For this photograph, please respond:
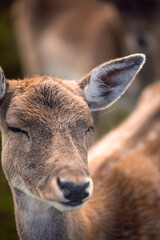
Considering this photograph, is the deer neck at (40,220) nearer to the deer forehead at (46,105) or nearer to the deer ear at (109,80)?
the deer forehead at (46,105)

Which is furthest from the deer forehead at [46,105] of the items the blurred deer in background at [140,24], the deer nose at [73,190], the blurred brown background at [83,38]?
the blurred deer in background at [140,24]

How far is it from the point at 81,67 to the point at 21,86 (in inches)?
213

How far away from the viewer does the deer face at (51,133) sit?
3.03 metres

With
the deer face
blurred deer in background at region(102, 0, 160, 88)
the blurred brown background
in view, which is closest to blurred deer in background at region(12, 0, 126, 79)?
the blurred brown background

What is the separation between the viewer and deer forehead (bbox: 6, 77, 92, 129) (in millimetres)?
3359

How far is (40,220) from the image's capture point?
358 centimetres

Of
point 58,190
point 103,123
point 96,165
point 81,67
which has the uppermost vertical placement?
point 58,190

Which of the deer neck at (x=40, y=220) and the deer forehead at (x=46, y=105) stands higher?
the deer forehead at (x=46, y=105)

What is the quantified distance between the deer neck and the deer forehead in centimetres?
55

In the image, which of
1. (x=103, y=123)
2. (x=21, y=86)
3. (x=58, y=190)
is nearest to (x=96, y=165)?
(x=21, y=86)

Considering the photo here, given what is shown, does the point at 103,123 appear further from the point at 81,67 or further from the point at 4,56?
the point at 4,56

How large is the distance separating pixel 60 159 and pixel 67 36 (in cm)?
661

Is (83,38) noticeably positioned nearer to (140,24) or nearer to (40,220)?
(140,24)

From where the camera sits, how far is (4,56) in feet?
35.8
